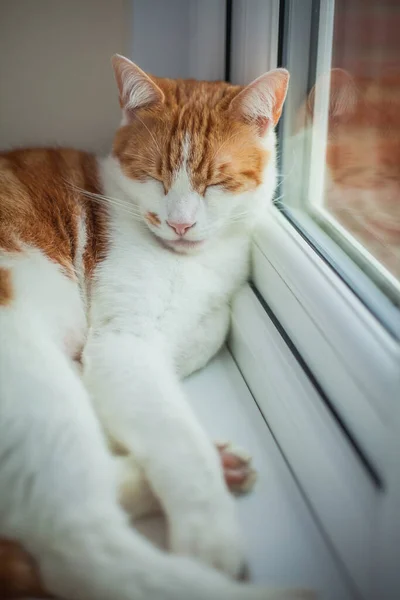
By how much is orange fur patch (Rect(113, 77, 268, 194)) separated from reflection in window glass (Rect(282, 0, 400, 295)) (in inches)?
4.3

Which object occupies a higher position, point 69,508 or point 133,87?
point 133,87

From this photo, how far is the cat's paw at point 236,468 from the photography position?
81 centimetres

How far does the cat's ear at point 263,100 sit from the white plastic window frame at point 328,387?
136 mm

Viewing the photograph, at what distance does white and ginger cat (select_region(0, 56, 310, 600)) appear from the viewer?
70cm

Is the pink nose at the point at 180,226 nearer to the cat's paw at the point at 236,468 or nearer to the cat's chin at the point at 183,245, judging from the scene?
the cat's chin at the point at 183,245

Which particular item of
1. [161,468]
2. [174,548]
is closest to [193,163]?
[161,468]

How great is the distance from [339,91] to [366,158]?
0.50ft

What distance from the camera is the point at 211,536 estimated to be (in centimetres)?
73

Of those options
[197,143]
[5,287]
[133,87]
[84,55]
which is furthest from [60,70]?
[5,287]

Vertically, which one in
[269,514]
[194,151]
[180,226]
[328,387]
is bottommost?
[269,514]

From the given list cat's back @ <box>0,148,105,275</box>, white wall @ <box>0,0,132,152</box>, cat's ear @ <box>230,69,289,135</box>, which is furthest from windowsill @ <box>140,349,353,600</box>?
Answer: white wall @ <box>0,0,132,152</box>

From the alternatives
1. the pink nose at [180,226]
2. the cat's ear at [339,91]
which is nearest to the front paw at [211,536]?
the pink nose at [180,226]

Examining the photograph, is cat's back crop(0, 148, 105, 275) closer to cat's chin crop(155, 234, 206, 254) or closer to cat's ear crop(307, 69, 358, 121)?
cat's chin crop(155, 234, 206, 254)

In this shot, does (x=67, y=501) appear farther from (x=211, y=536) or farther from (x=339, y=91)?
(x=339, y=91)
